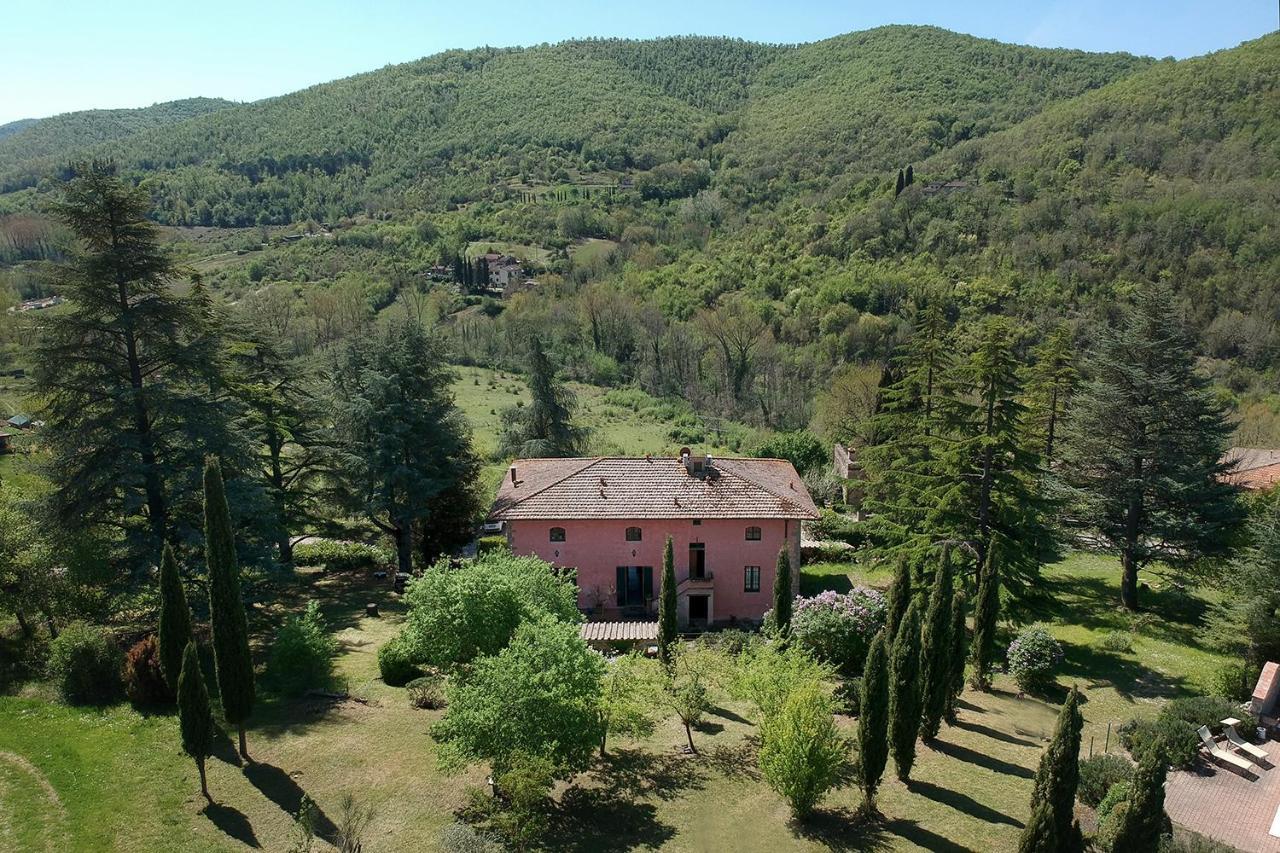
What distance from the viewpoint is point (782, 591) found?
28.0 m

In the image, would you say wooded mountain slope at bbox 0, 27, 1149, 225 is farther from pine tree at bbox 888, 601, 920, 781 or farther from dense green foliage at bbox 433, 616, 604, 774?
dense green foliage at bbox 433, 616, 604, 774

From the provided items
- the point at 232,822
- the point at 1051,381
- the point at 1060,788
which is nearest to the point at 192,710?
the point at 232,822

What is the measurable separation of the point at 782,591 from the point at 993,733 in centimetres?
792

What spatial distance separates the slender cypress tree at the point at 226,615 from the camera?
781 inches

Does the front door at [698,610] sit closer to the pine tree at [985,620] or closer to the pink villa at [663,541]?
the pink villa at [663,541]

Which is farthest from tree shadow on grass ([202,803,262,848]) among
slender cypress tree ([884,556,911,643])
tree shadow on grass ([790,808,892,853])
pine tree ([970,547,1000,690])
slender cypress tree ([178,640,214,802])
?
pine tree ([970,547,1000,690])

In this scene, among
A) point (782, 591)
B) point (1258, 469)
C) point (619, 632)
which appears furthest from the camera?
point (1258, 469)

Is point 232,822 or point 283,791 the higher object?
point 232,822

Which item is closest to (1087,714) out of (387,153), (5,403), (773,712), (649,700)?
(773,712)

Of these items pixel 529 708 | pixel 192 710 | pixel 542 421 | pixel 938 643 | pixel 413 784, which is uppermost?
pixel 542 421

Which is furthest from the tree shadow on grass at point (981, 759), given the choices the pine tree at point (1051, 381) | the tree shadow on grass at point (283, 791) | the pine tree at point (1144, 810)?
the pine tree at point (1051, 381)

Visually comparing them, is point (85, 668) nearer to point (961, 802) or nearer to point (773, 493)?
point (961, 802)

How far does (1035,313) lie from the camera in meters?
84.9

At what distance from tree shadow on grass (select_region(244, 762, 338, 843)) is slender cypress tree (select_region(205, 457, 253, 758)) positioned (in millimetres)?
917
